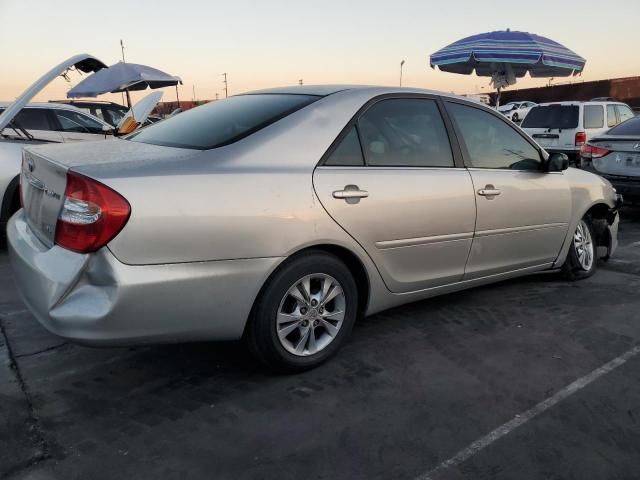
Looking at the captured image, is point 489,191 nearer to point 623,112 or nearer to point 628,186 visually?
point 628,186

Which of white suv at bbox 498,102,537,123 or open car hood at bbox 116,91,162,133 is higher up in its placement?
open car hood at bbox 116,91,162,133

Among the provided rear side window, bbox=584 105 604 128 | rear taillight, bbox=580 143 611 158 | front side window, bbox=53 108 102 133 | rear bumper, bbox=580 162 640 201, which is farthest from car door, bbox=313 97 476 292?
rear side window, bbox=584 105 604 128

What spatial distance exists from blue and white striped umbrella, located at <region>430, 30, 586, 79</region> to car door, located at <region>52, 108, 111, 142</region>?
796 centimetres

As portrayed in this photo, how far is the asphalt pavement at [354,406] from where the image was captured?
222cm

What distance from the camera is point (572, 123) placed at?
1090 cm

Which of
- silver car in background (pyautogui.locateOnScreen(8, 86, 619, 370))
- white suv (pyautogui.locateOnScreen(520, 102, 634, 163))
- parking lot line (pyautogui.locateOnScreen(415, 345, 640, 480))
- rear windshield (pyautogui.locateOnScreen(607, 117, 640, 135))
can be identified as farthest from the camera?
white suv (pyautogui.locateOnScreen(520, 102, 634, 163))

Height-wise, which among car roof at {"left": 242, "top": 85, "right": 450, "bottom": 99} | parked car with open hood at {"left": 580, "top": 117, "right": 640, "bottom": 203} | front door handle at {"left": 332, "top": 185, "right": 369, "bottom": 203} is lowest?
parked car with open hood at {"left": 580, "top": 117, "right": 640, "bottom": 203}

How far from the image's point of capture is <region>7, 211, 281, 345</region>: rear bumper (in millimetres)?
2316

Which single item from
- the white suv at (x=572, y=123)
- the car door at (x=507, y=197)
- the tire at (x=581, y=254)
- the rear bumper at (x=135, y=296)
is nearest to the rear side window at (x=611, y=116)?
the white suv at (x=572, y=123)

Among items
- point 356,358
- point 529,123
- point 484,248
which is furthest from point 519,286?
point 529,123

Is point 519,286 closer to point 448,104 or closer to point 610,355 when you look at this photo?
point 610,355

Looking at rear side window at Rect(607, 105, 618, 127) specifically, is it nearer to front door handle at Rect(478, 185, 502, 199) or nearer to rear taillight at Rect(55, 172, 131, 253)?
front door handle at Rect(478, 185, 502, 199)

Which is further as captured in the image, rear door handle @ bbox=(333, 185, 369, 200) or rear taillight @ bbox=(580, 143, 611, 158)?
rear taillight @ bbox=(580, 143, 611, 158)

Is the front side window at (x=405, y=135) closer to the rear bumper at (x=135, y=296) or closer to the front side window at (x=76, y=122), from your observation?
the rear bumper at (x=135, y=296)
